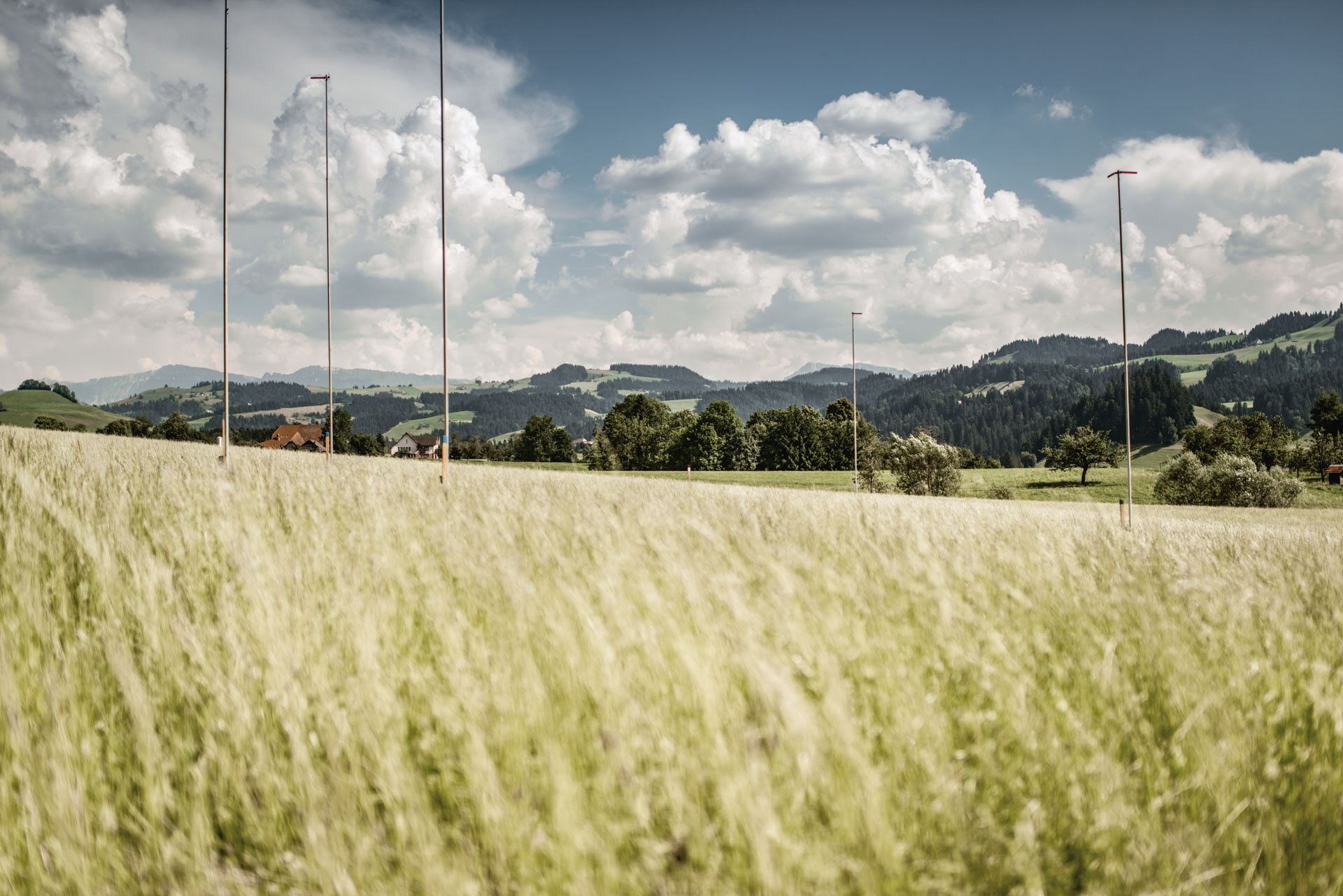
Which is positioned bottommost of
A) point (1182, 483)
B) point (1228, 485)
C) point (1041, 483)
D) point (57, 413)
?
point (1041, 483)

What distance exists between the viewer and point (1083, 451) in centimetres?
8962

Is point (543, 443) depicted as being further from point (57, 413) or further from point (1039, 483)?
point (57, 413)

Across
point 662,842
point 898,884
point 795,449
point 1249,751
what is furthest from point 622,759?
point 795,449

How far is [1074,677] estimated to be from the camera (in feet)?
10.7

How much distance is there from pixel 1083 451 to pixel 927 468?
3753 centimetres

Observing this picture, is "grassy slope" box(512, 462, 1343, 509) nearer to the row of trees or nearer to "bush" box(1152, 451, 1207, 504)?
"bush" box(1152, 451, 1207, 504)

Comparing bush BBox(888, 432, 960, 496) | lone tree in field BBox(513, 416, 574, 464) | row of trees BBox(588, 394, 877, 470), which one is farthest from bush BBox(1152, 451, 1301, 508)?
lone tree in field BBox(513, 416, 574, 464)

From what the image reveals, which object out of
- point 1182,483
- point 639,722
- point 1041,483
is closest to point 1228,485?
point 1182,483

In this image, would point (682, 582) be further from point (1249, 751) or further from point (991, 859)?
point (1249, 751)

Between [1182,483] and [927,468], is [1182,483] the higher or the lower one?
the lower one

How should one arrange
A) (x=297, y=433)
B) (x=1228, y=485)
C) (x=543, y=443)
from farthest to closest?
(x=543, y=443) → (x=297, y=433) → (x=1228, y=485)

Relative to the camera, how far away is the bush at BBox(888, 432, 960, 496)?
2557 inches

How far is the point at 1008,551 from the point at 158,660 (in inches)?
204

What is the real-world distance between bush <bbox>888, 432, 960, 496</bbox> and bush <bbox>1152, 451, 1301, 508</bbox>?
22636mm
